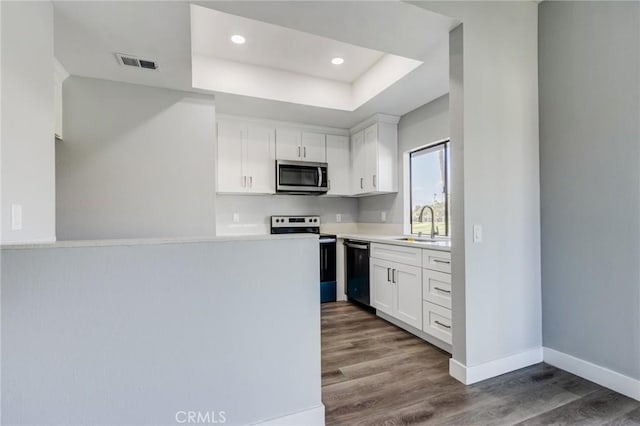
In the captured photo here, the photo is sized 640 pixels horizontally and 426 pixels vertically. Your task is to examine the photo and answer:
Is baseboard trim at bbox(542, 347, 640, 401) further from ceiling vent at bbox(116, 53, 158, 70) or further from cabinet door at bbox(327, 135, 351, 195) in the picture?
ceiling vent at bbox(116, 53, 158, 70)

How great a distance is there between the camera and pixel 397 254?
3.09m

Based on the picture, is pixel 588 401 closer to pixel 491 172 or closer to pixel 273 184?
pixel 491 172

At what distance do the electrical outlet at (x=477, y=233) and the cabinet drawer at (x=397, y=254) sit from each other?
28.9 inches

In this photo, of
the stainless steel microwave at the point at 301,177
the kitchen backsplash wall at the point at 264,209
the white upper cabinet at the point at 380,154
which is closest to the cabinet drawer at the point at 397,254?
the white upper cabinet at the point at 380,154

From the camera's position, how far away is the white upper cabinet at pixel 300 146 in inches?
161

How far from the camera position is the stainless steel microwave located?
155 inches

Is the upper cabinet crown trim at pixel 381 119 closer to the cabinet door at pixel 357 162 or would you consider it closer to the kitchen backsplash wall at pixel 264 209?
the cabinet door at pixel 357 162

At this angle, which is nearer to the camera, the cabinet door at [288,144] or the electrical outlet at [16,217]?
the electrical outlet at [16,217]

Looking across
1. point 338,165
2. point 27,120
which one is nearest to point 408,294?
point 338,165

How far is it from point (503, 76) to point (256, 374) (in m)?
2.55

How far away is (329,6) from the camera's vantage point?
75.7 inches

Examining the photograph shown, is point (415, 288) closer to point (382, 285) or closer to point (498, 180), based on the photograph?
point (382, 285)

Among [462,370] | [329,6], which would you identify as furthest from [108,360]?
[329,6]

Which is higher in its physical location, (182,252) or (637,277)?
(182,252)
